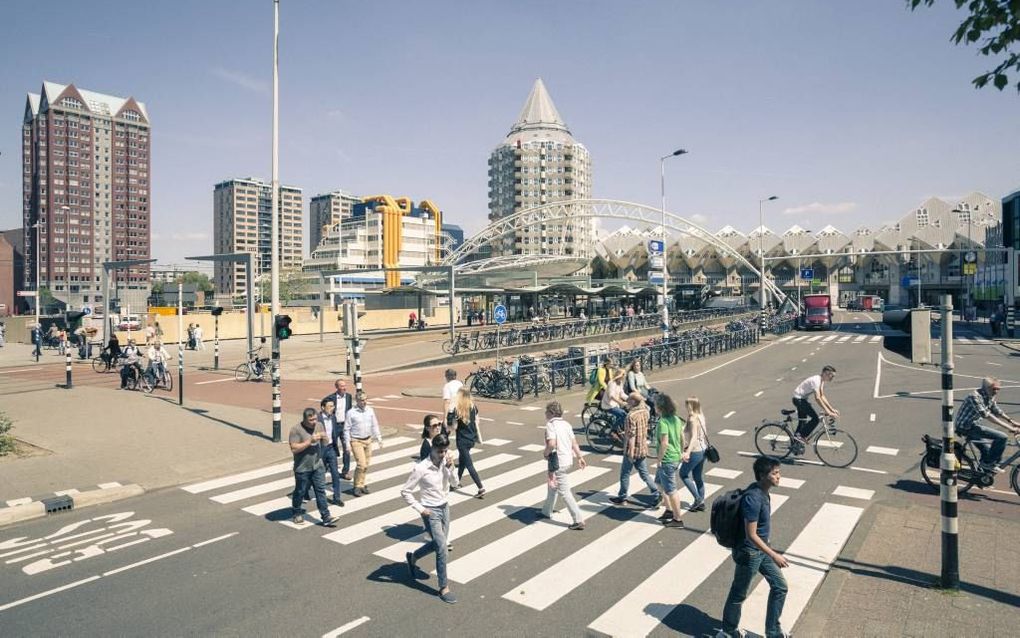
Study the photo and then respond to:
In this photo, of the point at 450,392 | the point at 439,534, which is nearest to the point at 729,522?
the point at 439,534

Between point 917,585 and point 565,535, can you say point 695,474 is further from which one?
point 917,585

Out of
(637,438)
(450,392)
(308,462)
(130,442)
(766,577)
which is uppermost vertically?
(450,392)

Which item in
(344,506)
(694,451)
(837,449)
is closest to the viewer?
(694,451)

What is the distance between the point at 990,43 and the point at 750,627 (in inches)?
217

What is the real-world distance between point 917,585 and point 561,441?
418 centimetres

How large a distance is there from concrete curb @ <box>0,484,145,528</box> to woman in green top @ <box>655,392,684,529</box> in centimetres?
835

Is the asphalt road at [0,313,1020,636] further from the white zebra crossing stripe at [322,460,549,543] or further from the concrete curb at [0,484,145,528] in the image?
the concrete curb at [0,484,145,528]

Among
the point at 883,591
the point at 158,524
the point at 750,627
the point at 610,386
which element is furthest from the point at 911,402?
the point at 158,524

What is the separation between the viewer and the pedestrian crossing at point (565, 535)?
22.1 ft

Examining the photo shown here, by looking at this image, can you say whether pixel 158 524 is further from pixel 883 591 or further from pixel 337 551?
pixel 883 591

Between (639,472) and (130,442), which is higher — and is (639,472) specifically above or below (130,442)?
above

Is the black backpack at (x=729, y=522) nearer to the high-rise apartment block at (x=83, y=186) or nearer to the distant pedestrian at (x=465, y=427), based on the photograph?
the distant pedestrian at (x=465, y=427)

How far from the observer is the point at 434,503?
693 cm

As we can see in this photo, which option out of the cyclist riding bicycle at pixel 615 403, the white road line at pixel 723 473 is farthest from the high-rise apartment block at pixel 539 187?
the white road line at pixel 723 473
